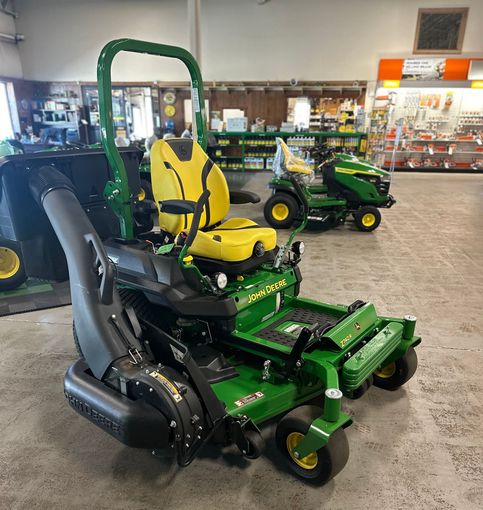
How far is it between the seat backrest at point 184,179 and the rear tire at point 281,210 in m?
2.84

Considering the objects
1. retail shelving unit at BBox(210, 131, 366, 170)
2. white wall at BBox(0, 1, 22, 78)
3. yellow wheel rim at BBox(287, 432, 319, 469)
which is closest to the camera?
yellow wheel rim at BBox(287, 432, 319, 469)

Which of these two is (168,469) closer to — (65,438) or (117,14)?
(65,438)

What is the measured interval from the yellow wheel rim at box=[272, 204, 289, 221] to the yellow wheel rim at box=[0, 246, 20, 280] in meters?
3.16

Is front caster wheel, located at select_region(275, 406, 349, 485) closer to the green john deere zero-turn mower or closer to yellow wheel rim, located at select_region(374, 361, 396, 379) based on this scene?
the green john deere zero-turn mower

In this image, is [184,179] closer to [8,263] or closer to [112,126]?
[112,126]

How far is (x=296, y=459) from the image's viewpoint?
5.74 feet

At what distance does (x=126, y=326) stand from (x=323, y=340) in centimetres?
89

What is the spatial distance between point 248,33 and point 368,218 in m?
7.14

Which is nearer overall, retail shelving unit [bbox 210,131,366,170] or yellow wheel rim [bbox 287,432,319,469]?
yellow wheel rim [bbox 287,432,319,469]

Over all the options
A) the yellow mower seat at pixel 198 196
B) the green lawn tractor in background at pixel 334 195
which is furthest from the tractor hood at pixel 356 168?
the yellow mower seat at pixel 198 196

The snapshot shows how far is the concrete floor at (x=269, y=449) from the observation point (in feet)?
5.47

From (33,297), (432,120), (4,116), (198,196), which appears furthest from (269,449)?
(4,116)

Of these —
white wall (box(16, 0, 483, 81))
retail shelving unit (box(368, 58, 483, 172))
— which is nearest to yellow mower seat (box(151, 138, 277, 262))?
retail shelving unit (box(368, 58, 483, 172))

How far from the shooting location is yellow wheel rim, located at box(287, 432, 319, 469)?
67.7 inches
